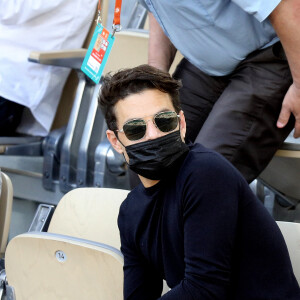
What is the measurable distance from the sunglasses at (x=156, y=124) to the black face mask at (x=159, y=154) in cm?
2

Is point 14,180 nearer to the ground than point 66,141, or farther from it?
nearer to the ground

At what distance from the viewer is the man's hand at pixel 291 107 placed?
1.95 metres

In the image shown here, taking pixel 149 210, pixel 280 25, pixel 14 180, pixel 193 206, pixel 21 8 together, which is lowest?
pixel 14 180

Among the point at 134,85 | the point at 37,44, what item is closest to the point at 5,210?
the point at 134,85

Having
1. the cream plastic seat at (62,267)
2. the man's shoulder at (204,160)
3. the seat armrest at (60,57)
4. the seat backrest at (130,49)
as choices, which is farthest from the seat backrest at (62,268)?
the seat backrest at (130,49)

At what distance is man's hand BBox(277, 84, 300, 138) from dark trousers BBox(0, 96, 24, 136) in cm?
154

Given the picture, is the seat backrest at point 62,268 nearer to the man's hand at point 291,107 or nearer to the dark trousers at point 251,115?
the dark trousers at point 251,115

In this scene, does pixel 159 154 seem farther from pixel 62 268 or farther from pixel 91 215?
pixel 91 215

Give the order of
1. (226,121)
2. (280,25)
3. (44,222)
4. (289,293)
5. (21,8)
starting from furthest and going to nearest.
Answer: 1. (21,8)
2. (44,222)
3. (226,121)
4. (280,25)
5. (289,293)

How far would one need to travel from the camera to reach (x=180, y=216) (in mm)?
1521

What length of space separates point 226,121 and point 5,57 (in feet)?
4.84

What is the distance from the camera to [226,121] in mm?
2012

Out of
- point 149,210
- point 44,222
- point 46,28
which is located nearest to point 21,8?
point 46,28

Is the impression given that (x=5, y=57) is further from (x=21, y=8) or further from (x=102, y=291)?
(x=102, y=291)
